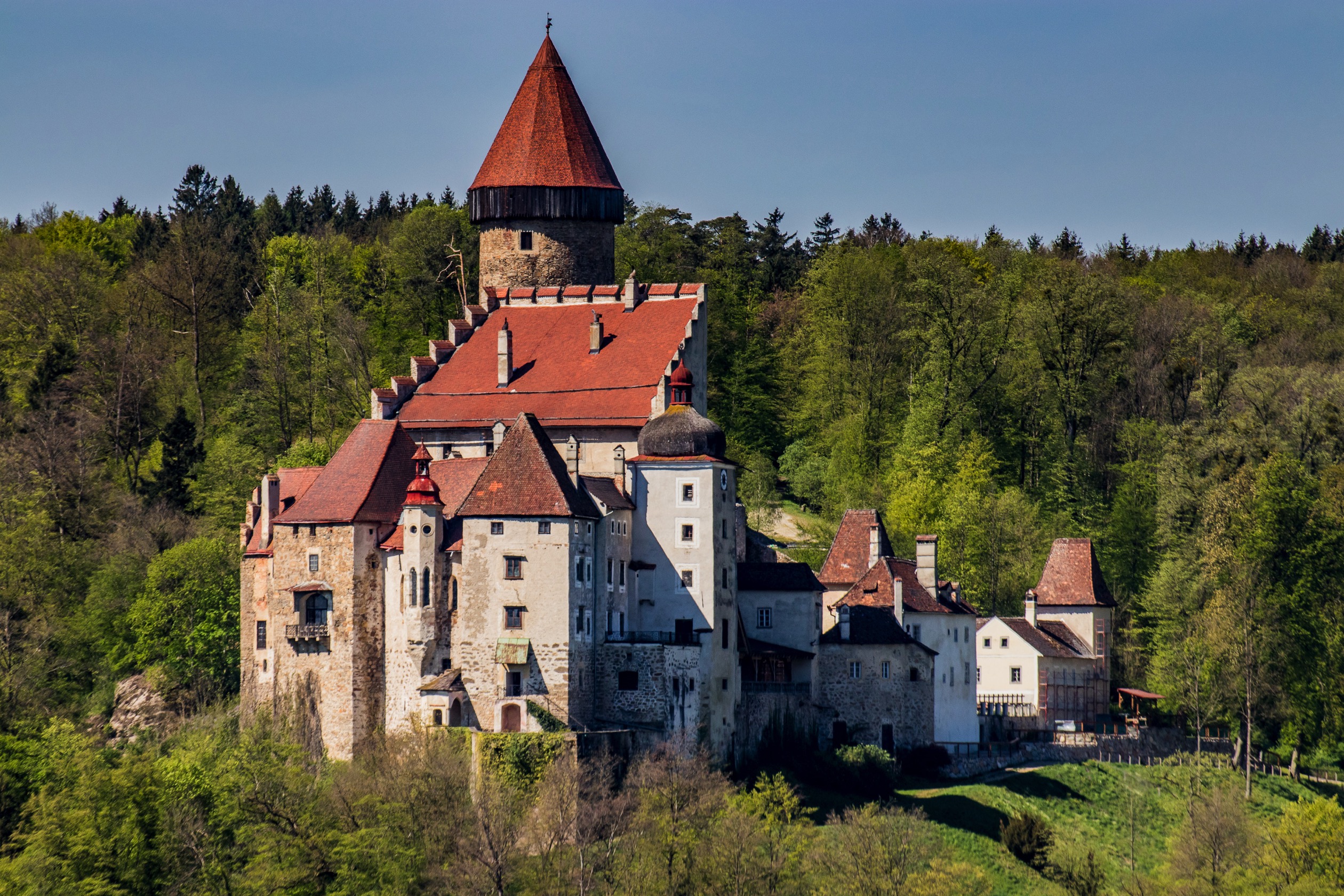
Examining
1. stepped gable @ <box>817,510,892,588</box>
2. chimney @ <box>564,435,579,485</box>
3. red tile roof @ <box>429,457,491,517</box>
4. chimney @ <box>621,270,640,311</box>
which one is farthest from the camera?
stepped gable @ <box>817,510,892,588</box>

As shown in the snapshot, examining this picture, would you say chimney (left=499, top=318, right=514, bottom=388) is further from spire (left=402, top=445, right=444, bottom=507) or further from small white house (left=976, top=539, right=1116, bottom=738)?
small white house (left=976, top=539, right=1116, bottom=738)

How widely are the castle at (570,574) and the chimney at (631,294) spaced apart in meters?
0.10

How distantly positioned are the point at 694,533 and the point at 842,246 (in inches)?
1674

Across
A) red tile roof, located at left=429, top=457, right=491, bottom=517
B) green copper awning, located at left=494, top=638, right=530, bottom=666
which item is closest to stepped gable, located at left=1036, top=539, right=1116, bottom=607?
red tile roof, located at left=429, top=457, right=491, bottom=517

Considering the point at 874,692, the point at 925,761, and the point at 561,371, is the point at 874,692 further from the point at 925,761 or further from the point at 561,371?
the point at 561,371

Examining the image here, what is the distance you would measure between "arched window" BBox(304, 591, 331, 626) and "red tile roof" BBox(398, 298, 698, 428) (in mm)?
7634

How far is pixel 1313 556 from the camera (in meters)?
75.9

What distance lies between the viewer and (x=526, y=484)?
197 feet

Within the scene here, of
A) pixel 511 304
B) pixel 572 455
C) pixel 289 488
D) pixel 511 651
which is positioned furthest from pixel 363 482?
pixel 511 304

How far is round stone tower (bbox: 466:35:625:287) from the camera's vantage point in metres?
75.9

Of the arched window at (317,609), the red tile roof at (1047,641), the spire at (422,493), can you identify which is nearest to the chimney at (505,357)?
the spire at (422,493)

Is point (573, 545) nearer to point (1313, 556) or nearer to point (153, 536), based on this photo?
point (153, 536)

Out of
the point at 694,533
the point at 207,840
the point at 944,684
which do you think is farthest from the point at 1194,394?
the point at 207,840

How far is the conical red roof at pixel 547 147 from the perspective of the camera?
76000 millimetres
